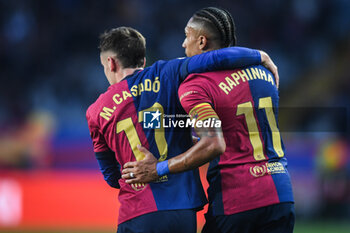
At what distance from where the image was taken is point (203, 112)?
319 cm

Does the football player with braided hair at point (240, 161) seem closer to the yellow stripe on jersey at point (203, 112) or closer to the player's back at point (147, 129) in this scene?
the yellow stripe on jersey at point (203, 112)

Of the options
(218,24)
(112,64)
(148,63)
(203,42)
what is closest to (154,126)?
(112,64)

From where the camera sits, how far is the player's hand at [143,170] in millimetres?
3422

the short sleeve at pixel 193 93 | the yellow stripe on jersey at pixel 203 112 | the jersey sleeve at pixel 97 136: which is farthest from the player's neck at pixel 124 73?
the yellow stripe on jersey at pixel 203 112

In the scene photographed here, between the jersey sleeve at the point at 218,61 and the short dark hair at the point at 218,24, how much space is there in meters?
0.20

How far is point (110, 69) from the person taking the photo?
3.81m

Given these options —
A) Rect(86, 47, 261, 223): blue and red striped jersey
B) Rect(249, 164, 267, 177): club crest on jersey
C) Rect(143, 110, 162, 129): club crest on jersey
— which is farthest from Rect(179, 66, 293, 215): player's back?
Rect(143, 110, 162, 129): club crest on jersey

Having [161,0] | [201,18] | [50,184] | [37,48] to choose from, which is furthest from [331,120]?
[201,18]

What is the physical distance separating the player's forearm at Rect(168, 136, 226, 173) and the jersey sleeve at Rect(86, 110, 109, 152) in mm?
730

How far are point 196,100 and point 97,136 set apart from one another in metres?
0.88

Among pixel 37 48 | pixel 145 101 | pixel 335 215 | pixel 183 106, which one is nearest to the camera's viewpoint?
pixel 183 106

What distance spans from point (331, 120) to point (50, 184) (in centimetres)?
621

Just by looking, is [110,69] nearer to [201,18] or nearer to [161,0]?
[201,18]

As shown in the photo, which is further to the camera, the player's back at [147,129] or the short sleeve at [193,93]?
the player's back at [147,129]
